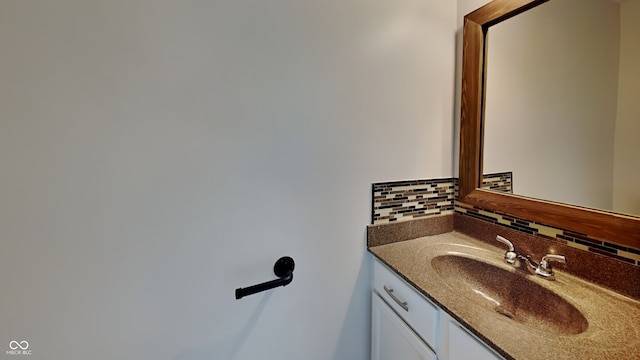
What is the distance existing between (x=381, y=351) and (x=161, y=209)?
1.03m

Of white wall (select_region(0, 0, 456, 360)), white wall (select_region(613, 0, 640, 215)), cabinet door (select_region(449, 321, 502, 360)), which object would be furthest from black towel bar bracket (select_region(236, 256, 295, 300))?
white wall (select_region(613, 0, 640, 215))

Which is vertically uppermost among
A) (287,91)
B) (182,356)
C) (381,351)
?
(287,91)

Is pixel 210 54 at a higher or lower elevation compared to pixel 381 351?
higher

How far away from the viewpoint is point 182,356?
2.88ft

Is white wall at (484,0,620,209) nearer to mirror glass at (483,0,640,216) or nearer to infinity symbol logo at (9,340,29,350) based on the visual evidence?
mirror glass at (483,0,640,216)

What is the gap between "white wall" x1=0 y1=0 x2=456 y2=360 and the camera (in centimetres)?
69

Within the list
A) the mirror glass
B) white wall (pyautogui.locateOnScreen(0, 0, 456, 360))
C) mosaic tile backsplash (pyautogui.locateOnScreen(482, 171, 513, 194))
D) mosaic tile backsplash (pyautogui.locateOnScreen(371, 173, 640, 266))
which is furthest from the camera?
mosaic tile backsplash (pyautogui.locateOnScreen(482, 171, 513, 194))

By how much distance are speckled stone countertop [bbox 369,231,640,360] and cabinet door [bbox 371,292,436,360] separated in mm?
190

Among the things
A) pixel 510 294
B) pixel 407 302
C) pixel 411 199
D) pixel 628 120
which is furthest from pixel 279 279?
pixel 628 120

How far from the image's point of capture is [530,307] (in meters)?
0.89

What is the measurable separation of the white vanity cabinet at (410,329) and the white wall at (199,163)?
0.30 ft

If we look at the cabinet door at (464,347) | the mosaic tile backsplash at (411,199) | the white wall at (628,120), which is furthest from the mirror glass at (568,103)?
the cabinet door at (464,347)

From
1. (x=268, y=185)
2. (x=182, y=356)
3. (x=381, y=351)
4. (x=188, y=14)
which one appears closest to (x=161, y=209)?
(x=268, y=185)

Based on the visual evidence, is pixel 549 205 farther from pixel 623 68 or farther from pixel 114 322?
pixel 114 322
